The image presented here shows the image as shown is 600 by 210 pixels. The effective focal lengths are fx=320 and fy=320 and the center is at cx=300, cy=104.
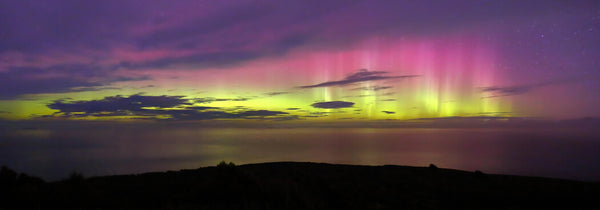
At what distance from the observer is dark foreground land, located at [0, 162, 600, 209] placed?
327 inches

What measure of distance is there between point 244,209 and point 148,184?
589 cm

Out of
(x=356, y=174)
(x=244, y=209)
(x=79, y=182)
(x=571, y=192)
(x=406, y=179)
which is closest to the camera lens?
(x=244, y=209)

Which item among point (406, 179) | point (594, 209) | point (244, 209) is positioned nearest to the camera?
point (244, 209)

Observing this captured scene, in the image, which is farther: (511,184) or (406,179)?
(406,179)

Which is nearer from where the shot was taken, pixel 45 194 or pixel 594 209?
pixel 594 209

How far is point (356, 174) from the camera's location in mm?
13773

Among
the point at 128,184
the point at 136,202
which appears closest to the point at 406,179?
the point at 136,202

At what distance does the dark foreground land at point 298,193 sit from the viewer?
8.31 metres

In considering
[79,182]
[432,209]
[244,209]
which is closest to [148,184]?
[79,182]

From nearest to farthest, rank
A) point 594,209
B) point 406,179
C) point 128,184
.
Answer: point 594,209, point 128,184, point 406,179

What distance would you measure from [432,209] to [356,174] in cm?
587

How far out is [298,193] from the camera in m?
8.73

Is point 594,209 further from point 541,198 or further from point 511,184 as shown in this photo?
point 511,184

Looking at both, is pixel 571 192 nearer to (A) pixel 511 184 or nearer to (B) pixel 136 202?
(A) pixel 511 184
